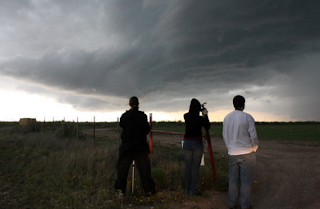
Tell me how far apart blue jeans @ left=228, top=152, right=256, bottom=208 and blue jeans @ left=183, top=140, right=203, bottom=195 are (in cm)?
85

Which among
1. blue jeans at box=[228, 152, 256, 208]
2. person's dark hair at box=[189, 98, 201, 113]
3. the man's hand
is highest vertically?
person's dark hair at box=[189, 98, 201, 113]

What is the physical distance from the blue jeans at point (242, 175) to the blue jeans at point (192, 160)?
2.78ft

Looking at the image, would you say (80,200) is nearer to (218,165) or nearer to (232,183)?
(232,183)

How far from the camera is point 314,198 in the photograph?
221 inches

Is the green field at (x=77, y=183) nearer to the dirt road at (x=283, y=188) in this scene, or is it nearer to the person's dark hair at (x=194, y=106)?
the dirt road at (x=283, y=188)

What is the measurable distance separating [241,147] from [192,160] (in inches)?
52.2

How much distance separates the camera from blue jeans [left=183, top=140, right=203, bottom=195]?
5.36m

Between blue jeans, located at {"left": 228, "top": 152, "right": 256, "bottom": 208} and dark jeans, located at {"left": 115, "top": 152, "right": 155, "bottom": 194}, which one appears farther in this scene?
dark jeans, located at {"left": 115, "top": 152, "right": 155, "bottom": 194}

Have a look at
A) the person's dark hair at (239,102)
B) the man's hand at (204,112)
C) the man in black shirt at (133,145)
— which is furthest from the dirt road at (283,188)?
the person's dark hair at (239,102)

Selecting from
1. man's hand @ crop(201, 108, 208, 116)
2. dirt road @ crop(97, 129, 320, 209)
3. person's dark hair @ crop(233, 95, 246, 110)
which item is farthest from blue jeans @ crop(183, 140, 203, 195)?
person's dark hair @ crop(233, 95, 246, 110)

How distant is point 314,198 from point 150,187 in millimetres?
3947

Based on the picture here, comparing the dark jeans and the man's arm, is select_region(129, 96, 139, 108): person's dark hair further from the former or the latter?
the man's arm

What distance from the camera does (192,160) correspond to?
18.0ft

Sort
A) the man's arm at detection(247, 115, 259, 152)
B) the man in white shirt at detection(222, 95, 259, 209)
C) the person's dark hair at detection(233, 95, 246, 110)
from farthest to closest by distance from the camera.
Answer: the person's dark hair at detection(233, 95, 246, 110) < the man in white shirt at detection(222, 95, 259, 209) < the man's arm at detection(247, 115, 259, 152)
